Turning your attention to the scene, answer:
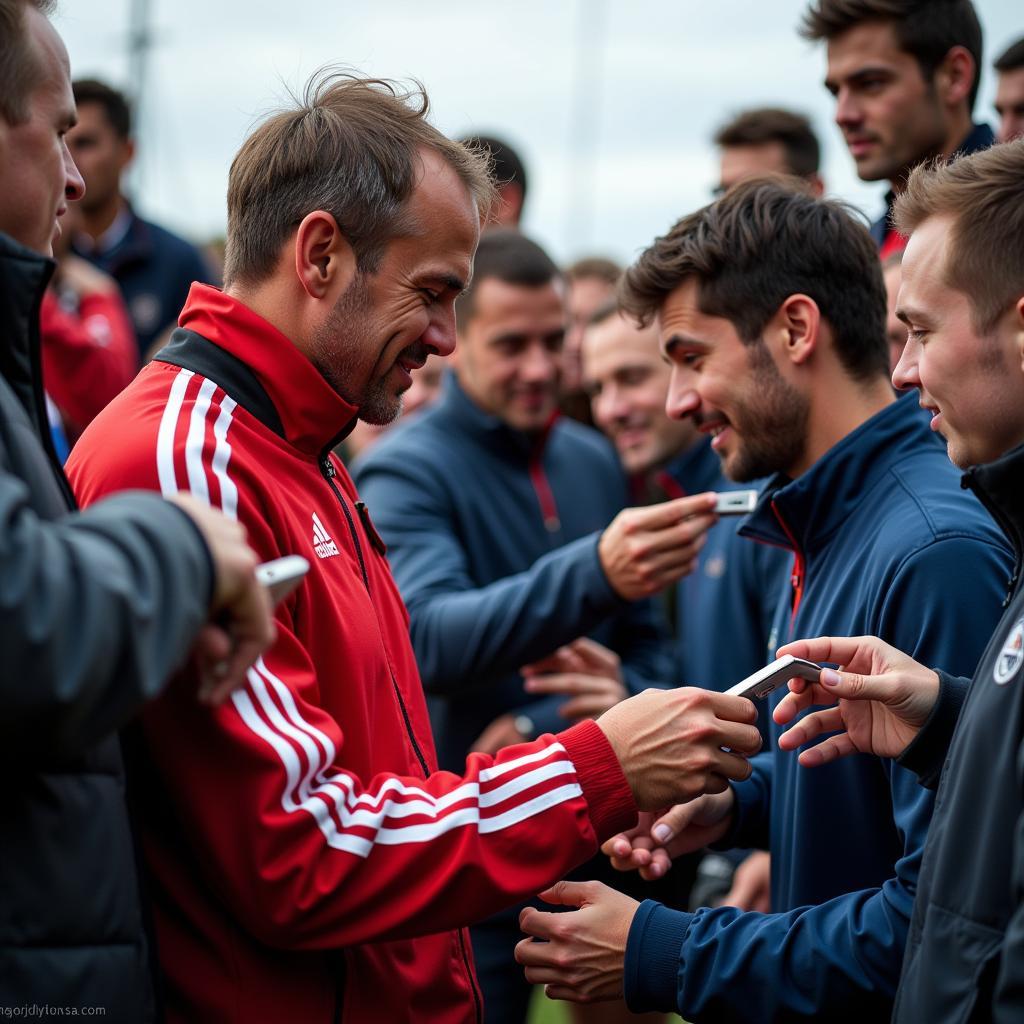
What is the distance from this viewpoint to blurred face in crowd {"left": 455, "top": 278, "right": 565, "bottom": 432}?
478cm

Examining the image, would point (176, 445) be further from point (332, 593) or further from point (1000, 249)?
point (1000, 249)

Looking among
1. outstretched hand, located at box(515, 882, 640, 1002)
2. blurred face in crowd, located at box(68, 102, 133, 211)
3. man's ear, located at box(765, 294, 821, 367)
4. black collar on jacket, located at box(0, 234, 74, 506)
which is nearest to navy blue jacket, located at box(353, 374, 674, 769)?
Result: man's ear, located at box(765, 294, 821, 367)

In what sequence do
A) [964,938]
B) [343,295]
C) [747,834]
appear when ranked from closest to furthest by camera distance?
[964,938]
[343,295]
[747,834]

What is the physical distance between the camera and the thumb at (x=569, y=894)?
8.43 ft

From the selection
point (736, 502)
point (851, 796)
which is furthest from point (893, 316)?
point (851, 796)

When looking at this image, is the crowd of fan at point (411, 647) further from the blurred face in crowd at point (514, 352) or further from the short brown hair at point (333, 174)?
the blurred face in crowd at point (514, 352)

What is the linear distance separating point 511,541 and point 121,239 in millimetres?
3547

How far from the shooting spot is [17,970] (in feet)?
5.32

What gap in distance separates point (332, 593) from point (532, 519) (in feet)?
8.12

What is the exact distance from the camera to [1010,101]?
5.24m

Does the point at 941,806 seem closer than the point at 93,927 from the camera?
No

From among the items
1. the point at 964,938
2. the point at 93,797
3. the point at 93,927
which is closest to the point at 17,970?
the point at 93,927

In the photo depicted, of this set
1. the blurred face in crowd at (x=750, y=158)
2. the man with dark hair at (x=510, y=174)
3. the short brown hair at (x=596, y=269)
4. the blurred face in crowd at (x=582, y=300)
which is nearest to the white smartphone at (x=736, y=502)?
the blurred face in crowd at (x=750, y=158)

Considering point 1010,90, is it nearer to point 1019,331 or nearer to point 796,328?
point 796,328
